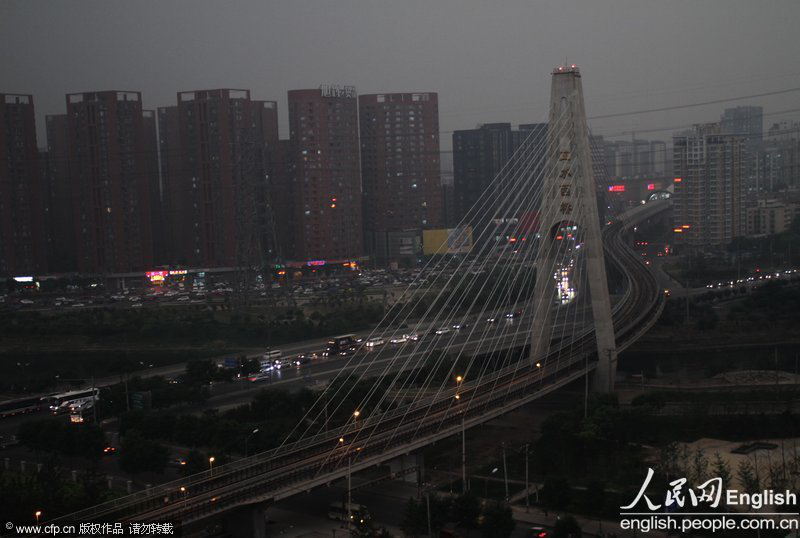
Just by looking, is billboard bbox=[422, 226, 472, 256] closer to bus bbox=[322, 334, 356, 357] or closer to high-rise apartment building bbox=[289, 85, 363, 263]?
high-rise apartment building bbox=[289, 85, 363, 263]

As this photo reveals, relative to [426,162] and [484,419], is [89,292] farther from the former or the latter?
[484,419]

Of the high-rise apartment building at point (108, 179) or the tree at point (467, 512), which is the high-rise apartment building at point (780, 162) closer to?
the high-rise apartment building at point (108, 179)

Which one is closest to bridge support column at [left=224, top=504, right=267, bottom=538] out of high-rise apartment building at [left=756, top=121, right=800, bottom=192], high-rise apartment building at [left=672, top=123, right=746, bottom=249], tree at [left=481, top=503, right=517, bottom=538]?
tree at [left=481, top=503, right=517, bottom=538]

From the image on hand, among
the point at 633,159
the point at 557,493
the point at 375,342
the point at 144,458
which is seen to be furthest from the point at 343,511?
the point at 633,159

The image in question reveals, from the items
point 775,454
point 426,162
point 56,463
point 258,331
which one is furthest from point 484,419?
point 426,162

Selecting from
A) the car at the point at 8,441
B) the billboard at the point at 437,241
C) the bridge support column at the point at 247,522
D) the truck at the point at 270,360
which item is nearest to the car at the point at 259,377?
the truck at the point at 270,360

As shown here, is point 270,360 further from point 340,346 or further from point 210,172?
point 210,172
